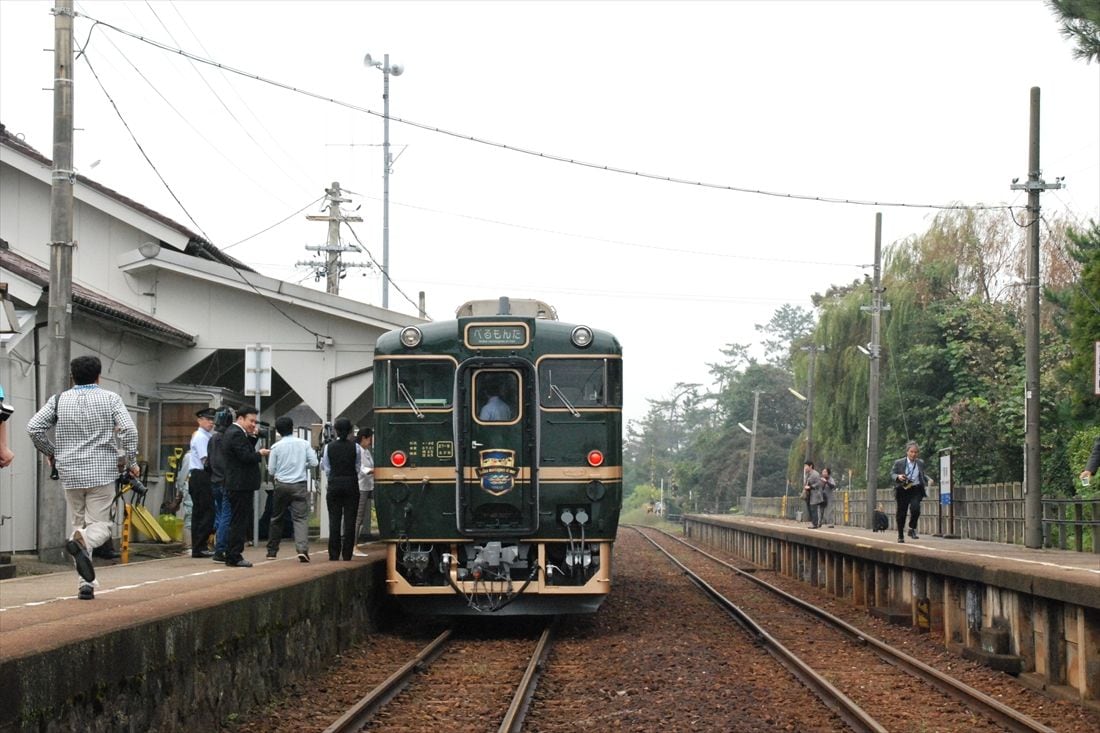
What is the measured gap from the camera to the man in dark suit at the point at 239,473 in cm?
1370

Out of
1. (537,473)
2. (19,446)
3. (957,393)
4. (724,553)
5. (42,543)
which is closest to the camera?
(537,473)

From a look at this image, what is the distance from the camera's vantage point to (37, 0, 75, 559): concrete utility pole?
1468 cm

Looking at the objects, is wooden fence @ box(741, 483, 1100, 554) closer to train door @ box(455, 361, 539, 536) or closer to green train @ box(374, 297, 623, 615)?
green train @ box(374, 297, 623, 615)

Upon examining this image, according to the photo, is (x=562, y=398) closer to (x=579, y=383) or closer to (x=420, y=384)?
(x=579, y=383)

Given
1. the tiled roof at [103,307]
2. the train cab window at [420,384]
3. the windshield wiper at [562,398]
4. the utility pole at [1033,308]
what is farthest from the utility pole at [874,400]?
the train cab window at [420,384]

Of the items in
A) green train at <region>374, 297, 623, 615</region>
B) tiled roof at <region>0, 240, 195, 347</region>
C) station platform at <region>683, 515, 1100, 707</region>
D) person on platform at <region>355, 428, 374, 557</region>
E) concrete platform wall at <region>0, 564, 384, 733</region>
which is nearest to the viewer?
concrete platform wall at <region>0, 564, 384, 733</region>

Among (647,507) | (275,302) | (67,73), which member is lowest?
(647,507)

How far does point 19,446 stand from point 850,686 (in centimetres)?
1015

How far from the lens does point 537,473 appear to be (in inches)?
527

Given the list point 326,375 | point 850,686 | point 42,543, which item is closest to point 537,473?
point 850,686

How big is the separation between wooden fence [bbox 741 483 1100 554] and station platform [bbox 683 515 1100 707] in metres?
2.51

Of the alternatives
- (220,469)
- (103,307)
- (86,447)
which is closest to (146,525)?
(103,307)

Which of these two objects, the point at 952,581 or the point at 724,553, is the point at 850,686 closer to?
the point at 952,581

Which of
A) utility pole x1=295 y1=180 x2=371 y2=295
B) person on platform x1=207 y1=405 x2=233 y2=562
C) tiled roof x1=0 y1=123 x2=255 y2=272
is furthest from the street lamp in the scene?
person on platform x1=207 y1=405 x2=233 y2=562
